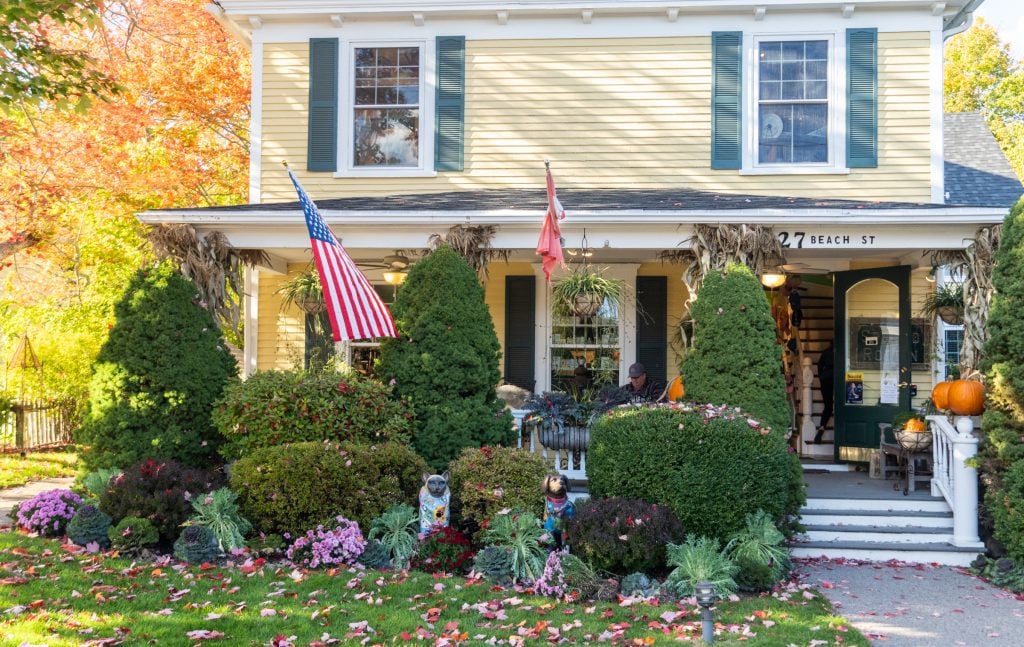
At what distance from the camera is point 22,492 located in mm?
9859

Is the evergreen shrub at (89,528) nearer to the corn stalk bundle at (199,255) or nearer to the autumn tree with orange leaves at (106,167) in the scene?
the corn stalk bundle at (199,255)

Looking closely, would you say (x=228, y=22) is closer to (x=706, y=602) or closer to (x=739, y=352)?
(x=739, y=352)

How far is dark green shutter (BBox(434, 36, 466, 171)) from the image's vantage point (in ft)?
34.9

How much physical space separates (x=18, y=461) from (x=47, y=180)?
5.27m

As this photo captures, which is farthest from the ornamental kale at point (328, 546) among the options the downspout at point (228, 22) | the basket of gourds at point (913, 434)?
the downspout at point (228, 22)

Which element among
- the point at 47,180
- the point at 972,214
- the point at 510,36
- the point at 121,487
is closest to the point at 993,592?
the point at 972,214

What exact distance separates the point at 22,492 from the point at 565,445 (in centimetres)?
659

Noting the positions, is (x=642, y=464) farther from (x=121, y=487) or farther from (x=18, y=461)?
(x=18, y=461)

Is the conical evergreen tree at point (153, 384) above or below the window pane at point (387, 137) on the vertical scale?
below

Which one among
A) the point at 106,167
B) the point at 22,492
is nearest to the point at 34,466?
the point at 22,492

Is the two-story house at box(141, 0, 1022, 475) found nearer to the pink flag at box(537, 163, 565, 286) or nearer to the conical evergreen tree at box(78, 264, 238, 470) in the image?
the pink flag at box(537, 163, 565, 286)

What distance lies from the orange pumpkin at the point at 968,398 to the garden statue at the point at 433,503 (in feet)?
17.0

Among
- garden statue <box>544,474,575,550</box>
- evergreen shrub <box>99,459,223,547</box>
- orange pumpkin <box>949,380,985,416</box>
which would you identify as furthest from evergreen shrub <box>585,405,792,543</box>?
evergreen shrub <box>99,459,223,547</box>

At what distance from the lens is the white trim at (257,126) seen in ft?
35.7
